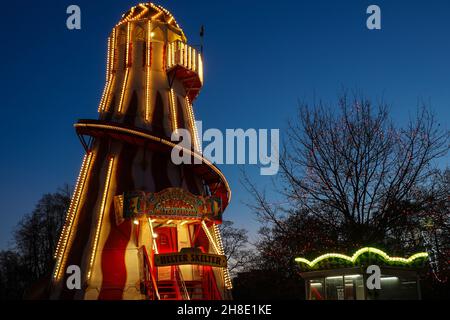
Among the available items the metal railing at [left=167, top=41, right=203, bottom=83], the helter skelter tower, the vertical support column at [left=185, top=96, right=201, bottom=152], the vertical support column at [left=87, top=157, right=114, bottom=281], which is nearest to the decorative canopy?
the helter skelter tower

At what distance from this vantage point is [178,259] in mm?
20266

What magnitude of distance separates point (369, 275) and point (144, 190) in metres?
12.9

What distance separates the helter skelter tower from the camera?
2144cm

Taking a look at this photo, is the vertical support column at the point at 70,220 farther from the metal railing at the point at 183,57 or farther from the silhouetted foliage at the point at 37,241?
the silhouetted foliage at the point at 37,241

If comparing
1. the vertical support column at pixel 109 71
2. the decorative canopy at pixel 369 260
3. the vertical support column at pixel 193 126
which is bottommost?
the decorative canopy at pixel 369 260

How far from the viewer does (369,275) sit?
13992 mm

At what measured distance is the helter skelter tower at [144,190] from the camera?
2144cm

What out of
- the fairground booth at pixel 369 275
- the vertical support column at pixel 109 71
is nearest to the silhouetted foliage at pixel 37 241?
the vertical support column at pixel 109 71

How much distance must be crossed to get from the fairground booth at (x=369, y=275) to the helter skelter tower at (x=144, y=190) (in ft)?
22.4

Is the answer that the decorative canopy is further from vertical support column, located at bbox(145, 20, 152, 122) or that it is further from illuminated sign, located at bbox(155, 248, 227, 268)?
vertical support column, located at bbox(145, 20, 152, 122)

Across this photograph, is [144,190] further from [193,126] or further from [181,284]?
[193,126]

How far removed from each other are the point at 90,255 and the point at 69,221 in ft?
8.36

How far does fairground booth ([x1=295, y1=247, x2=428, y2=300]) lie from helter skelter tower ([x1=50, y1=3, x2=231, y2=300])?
6820 millimetres
